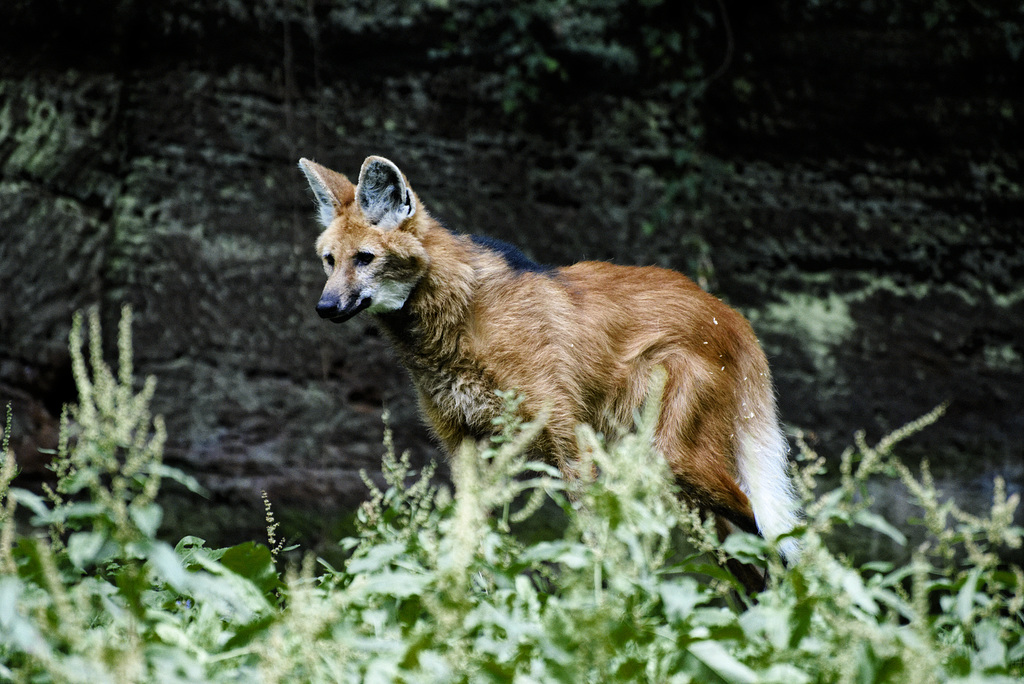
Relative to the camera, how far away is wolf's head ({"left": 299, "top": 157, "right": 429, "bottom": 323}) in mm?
2904

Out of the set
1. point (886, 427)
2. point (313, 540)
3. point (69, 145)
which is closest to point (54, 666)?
point (313, 540)

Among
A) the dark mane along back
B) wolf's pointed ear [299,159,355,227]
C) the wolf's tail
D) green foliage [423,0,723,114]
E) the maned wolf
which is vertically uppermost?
green foliage [423,0,723,114]

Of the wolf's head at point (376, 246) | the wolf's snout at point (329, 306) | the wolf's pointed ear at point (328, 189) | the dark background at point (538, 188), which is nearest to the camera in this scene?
the wolf's snout at point (329, 306)

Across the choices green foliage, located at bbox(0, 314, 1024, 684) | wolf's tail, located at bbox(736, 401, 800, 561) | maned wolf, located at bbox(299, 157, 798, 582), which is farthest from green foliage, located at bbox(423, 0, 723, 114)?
green foliage, located at bbox(0, 314, 1024, 684)

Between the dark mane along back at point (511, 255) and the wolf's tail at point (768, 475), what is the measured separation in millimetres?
909

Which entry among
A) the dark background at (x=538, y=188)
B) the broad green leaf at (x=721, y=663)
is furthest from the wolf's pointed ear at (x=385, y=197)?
the broad green leaf at (x=721, y=663)

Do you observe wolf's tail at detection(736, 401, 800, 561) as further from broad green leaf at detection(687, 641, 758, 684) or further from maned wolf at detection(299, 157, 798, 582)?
broad green leaf at detection(687, 641, 758, 684)

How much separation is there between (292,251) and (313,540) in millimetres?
1449

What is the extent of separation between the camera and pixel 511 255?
3.16 metres

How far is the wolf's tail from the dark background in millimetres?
1432

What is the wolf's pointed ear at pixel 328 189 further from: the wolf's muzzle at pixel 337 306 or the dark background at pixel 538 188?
the dark background at pixel 538 188

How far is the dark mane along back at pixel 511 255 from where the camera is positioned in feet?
10.2

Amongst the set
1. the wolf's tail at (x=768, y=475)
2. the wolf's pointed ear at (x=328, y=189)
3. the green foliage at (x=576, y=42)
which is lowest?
the wolf's tail at (x=768, y=475)

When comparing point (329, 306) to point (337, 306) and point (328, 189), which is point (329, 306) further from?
point (328, 189)
